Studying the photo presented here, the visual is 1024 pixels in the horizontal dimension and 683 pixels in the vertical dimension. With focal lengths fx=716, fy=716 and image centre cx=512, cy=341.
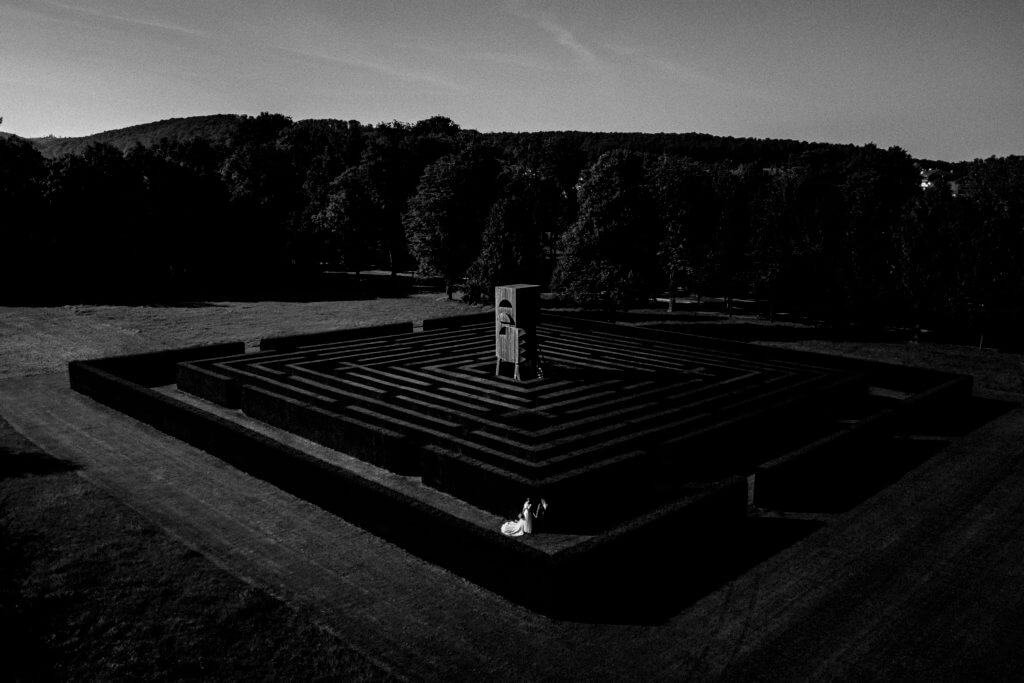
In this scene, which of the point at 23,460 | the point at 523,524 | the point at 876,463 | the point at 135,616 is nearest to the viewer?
the point at 135,616

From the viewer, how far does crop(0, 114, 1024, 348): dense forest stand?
4262 centimetres

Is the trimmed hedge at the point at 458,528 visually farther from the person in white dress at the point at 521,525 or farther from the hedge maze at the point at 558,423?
the person in white dress at the point at 521,525

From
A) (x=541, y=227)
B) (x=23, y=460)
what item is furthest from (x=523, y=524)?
(x=541, y=227)

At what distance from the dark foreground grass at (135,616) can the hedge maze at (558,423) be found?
3591 mm

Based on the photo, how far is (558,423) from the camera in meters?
23.2

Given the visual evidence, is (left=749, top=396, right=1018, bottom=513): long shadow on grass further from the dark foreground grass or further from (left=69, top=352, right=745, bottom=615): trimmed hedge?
the dark foreground grass

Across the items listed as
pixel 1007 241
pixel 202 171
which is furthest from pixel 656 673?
pixel 202 171

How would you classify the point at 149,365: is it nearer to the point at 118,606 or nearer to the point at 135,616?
the point at 118,606

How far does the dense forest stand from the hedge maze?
13.9m

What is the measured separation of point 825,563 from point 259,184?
3302 inches

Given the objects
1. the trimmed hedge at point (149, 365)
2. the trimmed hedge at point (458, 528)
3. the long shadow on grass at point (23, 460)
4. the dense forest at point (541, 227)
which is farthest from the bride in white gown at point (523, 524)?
the dense forest at point (541, 227)

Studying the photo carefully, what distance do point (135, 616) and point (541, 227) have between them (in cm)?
5955

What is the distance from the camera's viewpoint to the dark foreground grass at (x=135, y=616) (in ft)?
36.6

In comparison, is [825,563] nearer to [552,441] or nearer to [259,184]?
[552,441]
